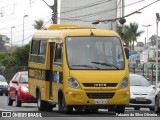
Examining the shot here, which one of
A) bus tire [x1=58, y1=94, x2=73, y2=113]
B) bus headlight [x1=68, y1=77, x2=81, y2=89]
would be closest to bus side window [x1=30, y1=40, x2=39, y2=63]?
bus tire [x1=58, y1=94, x2=73, y2=113]

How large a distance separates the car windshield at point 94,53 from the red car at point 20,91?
8080 millimetres

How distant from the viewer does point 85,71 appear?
21734mm

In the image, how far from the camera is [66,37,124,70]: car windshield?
22.1 m

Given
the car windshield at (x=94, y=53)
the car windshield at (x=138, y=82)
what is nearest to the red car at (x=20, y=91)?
the car windshield at (x=138, y=82)

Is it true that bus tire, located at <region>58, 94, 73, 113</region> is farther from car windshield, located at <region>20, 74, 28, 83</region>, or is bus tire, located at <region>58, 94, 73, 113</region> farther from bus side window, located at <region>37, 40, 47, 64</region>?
car windshield, located at <region>20, 74, 28, 83</region>

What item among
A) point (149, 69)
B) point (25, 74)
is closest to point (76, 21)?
Result: point (149, 69)

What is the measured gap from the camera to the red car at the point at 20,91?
30.0 m

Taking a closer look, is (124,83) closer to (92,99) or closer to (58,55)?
(92,99)

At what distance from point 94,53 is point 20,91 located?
8588mm

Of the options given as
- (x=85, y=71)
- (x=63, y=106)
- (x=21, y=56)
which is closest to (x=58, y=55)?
(x=85, y=71)

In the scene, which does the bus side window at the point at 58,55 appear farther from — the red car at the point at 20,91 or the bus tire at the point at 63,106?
the red car at the point at 20,91

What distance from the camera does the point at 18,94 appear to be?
30172 millimetres

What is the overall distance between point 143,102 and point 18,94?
221 inches

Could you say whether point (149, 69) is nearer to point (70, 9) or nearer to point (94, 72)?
point (94, 72)
